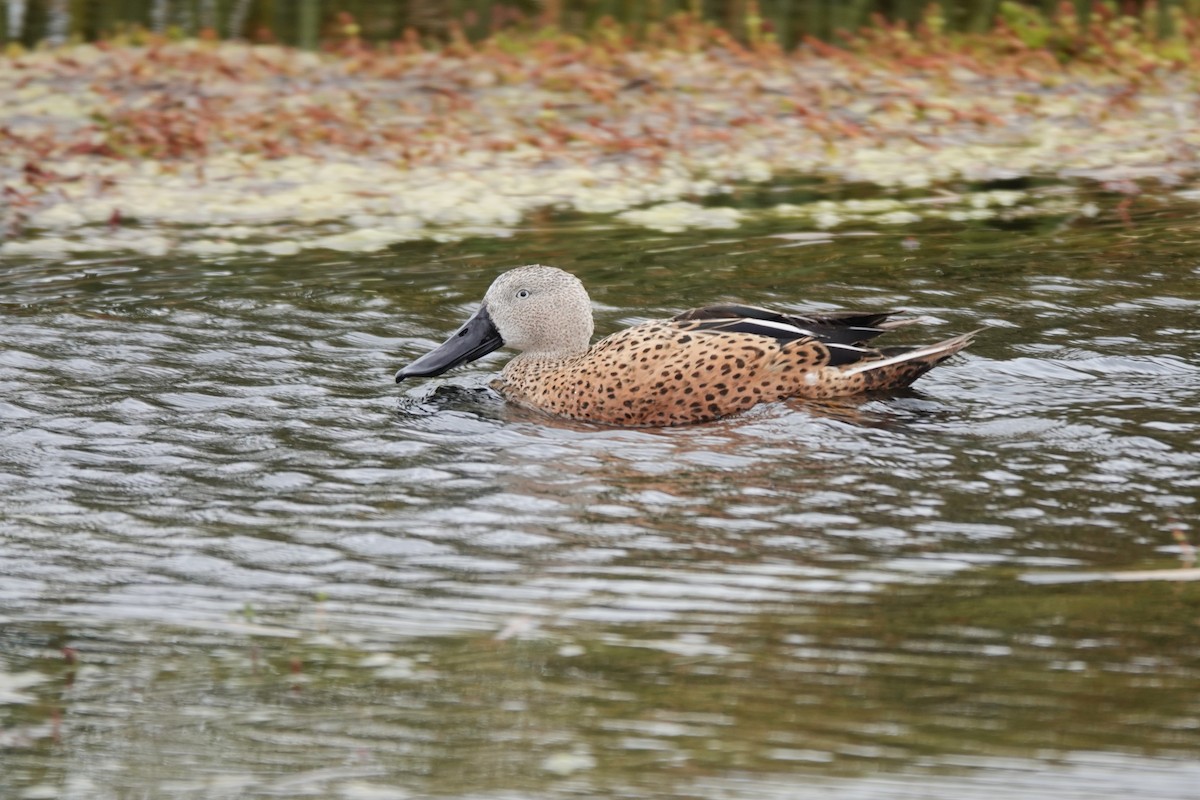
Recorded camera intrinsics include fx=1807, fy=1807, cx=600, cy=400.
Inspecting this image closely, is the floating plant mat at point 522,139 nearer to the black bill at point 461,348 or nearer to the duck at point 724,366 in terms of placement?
the black bill at point 461,348

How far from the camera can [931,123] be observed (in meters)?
13.0

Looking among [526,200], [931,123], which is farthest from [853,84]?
[526,200]

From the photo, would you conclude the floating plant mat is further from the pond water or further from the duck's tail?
the duck's tail

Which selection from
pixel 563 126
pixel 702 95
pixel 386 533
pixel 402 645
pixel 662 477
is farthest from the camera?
pixel 702 95

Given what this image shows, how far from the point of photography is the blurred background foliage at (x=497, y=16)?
15.5 m

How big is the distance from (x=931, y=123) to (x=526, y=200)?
11.4 feet

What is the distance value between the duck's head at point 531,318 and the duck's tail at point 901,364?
1261 millimetres

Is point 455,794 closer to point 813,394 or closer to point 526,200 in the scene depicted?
point 813,394

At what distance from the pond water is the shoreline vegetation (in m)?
1.81

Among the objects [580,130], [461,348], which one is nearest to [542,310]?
[461,348]

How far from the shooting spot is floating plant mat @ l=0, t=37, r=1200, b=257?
1076 centimetres

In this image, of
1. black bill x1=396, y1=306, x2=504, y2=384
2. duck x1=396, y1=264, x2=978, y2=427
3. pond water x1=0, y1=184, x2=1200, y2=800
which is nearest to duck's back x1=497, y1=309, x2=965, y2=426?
duck x1=396, y1=264, x2=978, y2=427

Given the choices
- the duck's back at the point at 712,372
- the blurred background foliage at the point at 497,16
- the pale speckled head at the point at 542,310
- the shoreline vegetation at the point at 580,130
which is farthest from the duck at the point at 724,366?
the blurred background foliage at the point at 497,16

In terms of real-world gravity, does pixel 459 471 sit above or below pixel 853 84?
below
